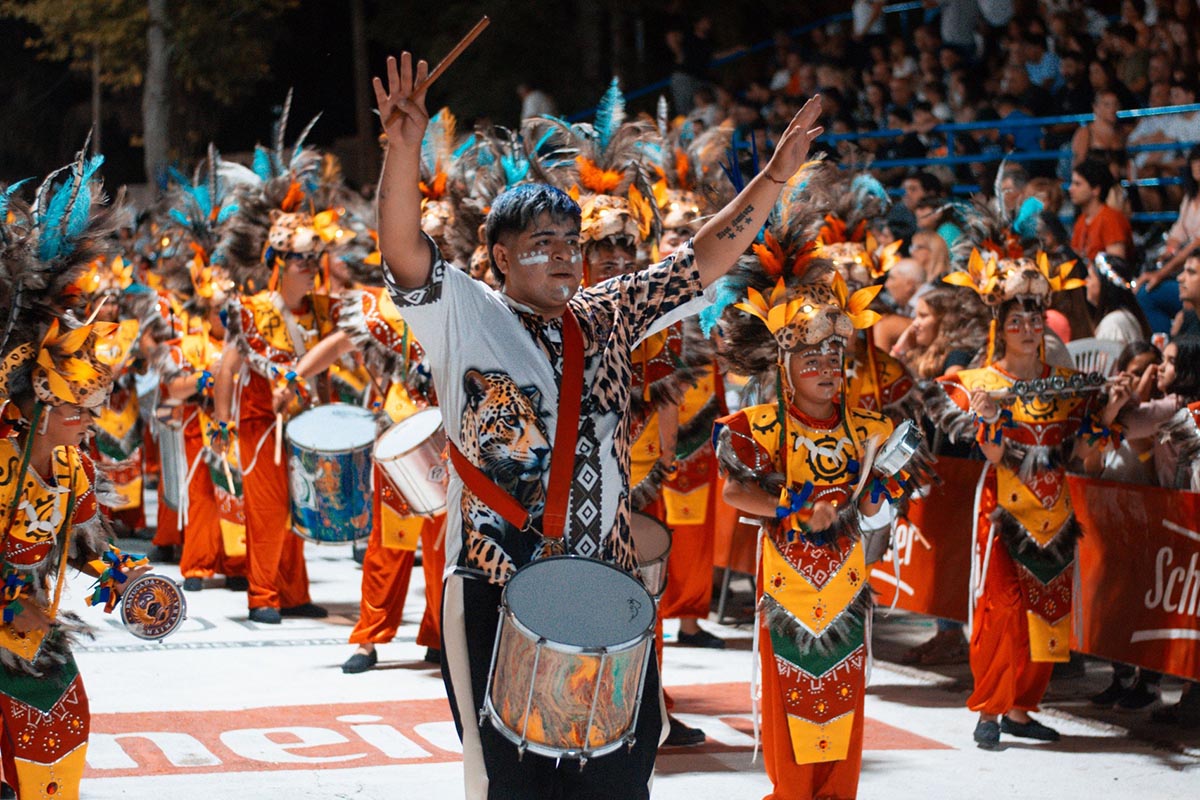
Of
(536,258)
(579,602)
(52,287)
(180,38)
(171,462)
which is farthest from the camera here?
(180,38)

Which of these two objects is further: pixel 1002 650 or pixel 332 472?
pixel 332 472

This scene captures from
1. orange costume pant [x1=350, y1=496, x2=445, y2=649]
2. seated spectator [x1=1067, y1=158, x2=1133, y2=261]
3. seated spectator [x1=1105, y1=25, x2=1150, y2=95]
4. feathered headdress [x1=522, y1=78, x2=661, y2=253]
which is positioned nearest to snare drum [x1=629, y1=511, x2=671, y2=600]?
feathered headdress [x1=522, y1=78, x2=661, y2=253]

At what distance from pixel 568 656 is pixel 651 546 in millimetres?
2169

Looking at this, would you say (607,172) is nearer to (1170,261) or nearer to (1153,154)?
(1170,261)

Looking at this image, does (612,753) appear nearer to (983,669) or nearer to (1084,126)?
(983,669)

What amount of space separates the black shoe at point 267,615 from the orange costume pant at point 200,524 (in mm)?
1185

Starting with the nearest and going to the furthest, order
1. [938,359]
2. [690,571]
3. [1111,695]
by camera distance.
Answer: [1111,695]
[938,359]
[690,571]

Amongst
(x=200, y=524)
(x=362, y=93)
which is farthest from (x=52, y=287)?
(x=362, y=93)

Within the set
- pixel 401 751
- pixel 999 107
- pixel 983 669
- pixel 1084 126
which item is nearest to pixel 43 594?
pixel 401 751

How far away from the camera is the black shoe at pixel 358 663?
7746 mm

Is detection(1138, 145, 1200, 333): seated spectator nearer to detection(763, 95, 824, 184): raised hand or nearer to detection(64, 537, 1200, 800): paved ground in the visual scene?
detection(64, 537, 1200, 800): paved ground

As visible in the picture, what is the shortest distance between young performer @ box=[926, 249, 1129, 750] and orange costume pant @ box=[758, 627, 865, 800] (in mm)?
1333

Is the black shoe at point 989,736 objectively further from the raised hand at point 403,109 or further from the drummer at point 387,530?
the raised hand at point 403,109

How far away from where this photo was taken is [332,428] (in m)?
8.52
